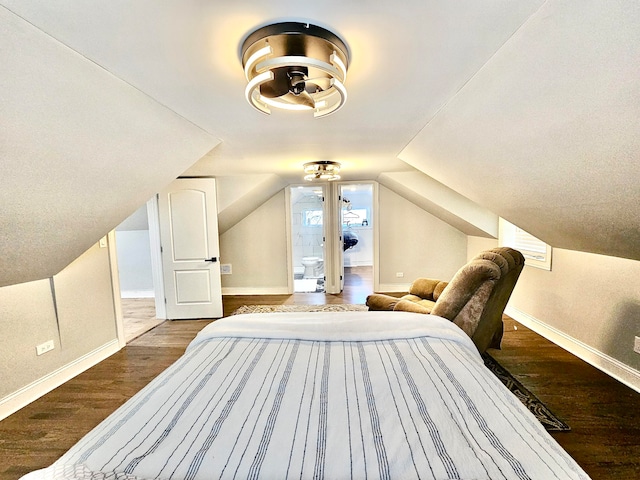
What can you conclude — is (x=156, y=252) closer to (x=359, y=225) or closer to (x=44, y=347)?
(x=44, y=347)

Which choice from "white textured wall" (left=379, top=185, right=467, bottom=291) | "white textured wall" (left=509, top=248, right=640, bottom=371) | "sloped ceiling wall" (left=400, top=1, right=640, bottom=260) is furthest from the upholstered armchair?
"white textured wall" (left=379, top=185, right=467, bottom=291)

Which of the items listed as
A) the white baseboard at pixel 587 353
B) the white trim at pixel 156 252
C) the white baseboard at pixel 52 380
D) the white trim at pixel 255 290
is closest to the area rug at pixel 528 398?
the white baseboard at pixel 587 353

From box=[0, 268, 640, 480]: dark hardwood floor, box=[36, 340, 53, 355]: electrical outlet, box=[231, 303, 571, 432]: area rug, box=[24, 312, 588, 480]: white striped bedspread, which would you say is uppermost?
box=[24, 312, 588, 480]: white striped bedspread

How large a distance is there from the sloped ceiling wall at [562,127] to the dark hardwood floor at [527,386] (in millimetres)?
1093

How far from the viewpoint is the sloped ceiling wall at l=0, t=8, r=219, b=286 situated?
3.81ft

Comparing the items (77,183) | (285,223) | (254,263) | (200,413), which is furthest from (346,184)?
(200,413)

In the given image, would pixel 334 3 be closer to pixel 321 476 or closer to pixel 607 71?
pixel 607 71

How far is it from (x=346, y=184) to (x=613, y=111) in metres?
4.12

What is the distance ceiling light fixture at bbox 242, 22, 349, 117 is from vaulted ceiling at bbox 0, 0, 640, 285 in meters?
0.04

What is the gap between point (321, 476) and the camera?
2.58 feet

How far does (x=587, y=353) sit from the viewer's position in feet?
8.87

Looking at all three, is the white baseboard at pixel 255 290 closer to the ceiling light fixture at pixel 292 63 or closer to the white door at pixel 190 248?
the white door at pixel 190 248

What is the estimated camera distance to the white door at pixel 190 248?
4035mm

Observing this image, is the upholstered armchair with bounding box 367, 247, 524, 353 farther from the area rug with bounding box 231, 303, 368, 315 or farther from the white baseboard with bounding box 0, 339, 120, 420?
the white baseboard with bounding box 0, 339, 120, 420
